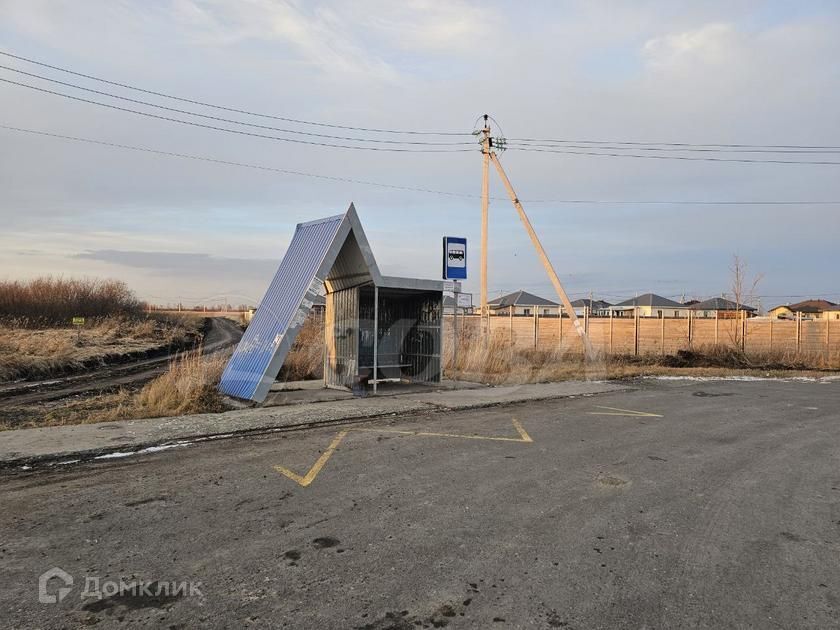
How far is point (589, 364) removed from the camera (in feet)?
69.5

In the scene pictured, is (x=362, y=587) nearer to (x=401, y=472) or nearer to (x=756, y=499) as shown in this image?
(x=401, y=472)

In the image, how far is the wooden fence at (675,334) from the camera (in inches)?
1022

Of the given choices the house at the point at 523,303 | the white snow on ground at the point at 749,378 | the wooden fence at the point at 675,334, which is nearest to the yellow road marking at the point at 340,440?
the white snow on ground at the point at 749,378

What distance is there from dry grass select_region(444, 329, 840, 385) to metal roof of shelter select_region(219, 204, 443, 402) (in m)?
4.61

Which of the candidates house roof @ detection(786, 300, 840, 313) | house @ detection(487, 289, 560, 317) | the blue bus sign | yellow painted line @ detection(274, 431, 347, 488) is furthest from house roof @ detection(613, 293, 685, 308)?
yellow painted line @ detection(274, 431, 347, 488)

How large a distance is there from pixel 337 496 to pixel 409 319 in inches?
398

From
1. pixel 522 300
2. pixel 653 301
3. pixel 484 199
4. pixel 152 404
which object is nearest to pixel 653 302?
pixel 653 301

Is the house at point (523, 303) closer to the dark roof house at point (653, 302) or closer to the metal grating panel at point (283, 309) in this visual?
the dark roof house at point (653, 302)

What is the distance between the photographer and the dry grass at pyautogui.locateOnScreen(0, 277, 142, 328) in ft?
121

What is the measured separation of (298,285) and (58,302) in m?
37.5

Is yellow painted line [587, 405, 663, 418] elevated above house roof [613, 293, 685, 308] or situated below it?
below

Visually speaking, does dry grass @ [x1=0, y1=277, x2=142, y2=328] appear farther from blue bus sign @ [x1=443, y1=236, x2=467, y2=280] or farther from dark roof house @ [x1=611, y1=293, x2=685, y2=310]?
dark roof house @ [x1=611, y1=293, x2=685, y2=310]

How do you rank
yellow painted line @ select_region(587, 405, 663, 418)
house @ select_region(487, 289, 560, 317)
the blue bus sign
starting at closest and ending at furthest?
yellow painted line @ select_region(587, 405, 663, 418), the blue bus sign, house @ select_region(487, 289, 560, 317)
